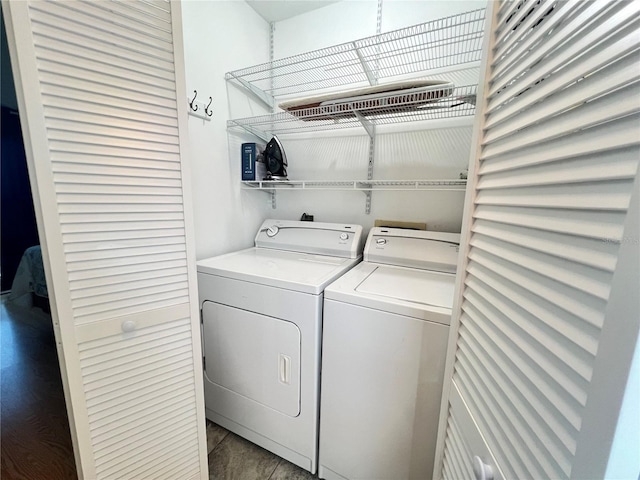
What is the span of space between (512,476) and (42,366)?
2099mm

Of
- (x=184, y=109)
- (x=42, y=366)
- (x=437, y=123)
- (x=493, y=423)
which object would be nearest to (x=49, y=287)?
(x=184, y=109)

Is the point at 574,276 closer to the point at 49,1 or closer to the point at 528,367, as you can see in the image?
the point at 528,367

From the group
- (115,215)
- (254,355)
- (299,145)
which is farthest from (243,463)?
(299,145)

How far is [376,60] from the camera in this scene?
63.8 inches

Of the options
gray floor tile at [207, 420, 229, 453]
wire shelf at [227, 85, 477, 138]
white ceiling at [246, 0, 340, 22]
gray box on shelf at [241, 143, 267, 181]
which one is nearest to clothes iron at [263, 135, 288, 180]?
gray box on shelf at [241, 143, 267, 181]

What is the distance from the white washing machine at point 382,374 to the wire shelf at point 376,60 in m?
1.32

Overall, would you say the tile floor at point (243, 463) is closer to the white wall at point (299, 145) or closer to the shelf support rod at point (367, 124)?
the white wall at point (299, 145)

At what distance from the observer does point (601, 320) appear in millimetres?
353

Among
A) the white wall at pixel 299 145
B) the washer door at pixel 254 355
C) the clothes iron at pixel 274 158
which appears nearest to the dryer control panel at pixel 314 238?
the white wall at pixel 299 145

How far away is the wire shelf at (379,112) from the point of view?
140 cm

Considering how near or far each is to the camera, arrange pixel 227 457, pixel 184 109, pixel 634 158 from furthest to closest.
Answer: pixel 227 457 → pixel 184 109 → pixel 634 158

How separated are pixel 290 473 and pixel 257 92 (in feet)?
8.61

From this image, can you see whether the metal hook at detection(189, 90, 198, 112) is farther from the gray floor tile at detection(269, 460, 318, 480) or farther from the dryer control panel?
the gray floor tile at detection(269, 460, 318, 480)

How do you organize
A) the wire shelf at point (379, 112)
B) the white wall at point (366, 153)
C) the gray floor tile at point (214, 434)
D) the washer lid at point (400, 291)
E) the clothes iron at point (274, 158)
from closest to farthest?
the washer lid at point (400, 291) → the wire shelf at point (379, 112) → the gray floor tile at point (214, 434) → the white wall at point (366, 153) → the clothes iron at point (274, 158)
